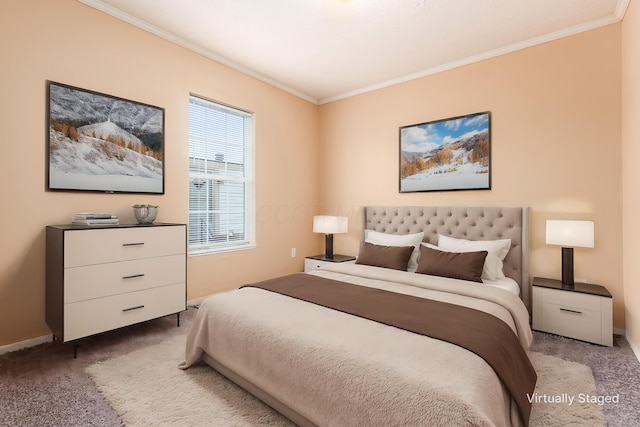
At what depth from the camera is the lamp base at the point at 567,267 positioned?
108 inches

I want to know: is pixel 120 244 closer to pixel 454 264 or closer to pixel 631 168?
pixel 454 264

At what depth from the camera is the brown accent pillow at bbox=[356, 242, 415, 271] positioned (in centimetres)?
320

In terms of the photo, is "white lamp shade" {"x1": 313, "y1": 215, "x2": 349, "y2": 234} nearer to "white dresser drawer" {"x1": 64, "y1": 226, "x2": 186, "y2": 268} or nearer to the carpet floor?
"white dresser drawer" {"x1": 64, "y1": 226, "x2": 186, "y2": 268}

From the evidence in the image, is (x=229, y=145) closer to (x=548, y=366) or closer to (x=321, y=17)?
(x=321, y=17)

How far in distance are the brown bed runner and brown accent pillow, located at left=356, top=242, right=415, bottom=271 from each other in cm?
84

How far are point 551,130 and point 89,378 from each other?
4.22 m

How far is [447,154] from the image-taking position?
359 centimetres

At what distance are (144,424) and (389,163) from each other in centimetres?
351

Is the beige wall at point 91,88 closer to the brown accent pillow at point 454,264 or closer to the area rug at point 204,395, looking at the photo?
the area rug at point 204,395

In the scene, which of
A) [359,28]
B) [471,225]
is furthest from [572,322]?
[359,28]

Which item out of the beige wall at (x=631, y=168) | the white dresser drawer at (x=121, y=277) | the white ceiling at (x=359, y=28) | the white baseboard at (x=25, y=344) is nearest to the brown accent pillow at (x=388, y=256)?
the beige wall at (x=631, y=168)

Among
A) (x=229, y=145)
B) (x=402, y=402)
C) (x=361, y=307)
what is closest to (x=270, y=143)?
(x=229, y=145)

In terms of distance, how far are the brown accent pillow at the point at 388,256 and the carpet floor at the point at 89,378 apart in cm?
127

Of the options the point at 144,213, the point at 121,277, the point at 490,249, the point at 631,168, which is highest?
the point at 631,168
